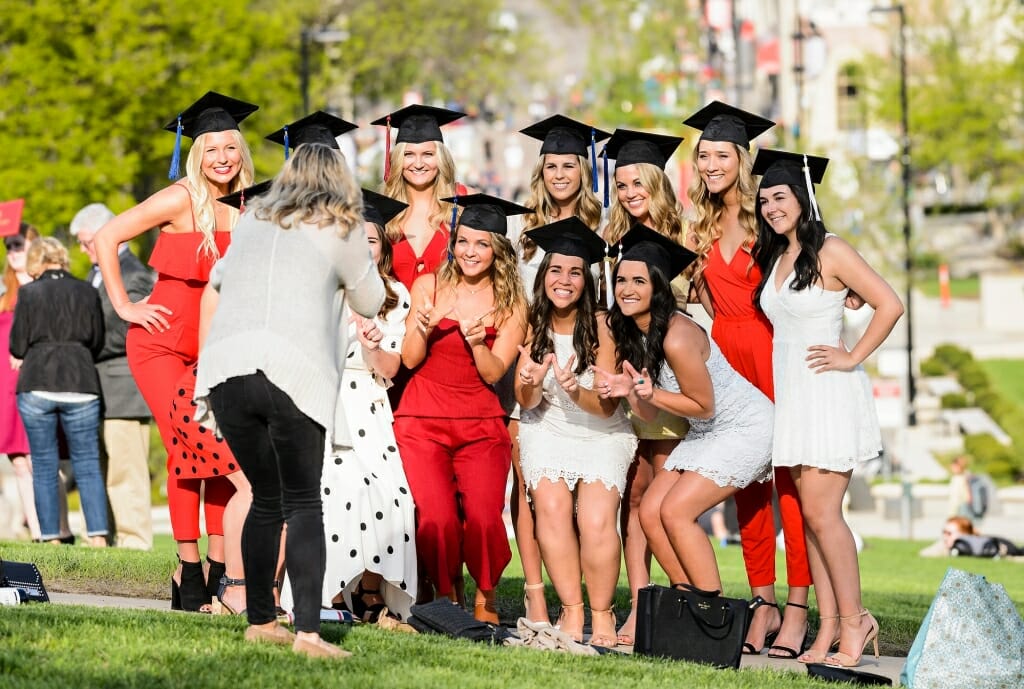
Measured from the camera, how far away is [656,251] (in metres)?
8.54

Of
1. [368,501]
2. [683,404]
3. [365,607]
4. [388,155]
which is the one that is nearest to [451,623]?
[368,501]

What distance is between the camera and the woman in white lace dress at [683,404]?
837cm

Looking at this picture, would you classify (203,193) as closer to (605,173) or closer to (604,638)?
(605,173)

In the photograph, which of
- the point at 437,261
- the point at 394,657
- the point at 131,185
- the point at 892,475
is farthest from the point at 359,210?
the point at 131,185

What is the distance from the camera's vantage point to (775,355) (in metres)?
8.55

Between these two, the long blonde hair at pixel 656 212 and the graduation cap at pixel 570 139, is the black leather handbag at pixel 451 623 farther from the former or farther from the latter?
the graduation cap at pixel 570 139

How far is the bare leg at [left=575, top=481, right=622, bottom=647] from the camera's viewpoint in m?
8.55

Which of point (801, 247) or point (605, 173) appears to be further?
point (605, 173)

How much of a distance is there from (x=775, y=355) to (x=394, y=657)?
105 inches

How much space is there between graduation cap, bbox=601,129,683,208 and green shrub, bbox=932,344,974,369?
38292mm

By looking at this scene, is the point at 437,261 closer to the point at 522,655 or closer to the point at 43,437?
the point at 522,655

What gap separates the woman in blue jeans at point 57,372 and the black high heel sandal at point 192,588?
342 cm

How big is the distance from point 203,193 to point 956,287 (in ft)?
194

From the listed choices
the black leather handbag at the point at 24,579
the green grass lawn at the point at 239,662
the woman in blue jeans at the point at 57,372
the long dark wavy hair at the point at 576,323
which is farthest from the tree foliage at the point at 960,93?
the green grass lawn at the point at 239,662
